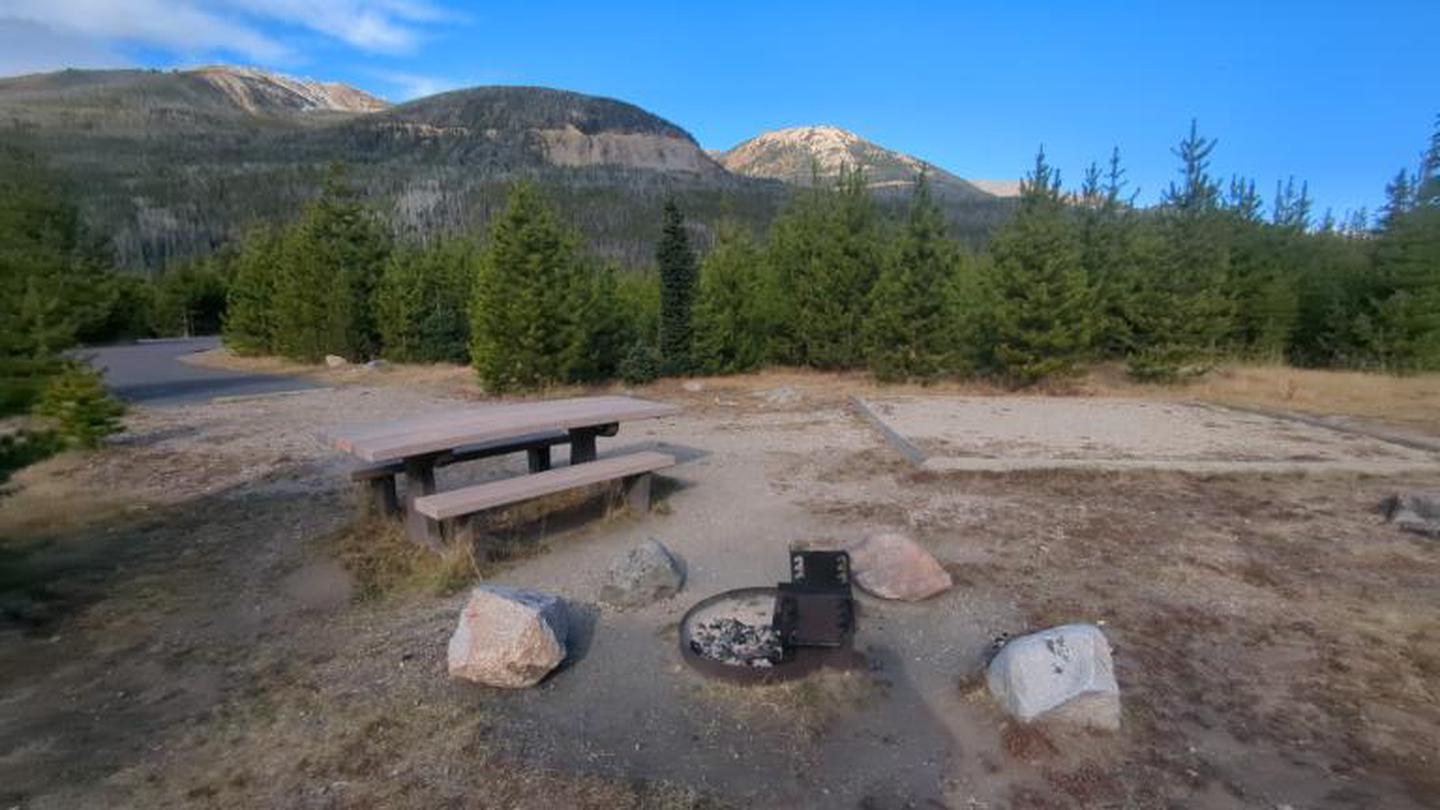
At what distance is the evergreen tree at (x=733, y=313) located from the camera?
1498cm

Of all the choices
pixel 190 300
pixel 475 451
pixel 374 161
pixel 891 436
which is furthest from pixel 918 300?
pixel 374 161

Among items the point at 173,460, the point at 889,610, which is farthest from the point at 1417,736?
the point at 173,460

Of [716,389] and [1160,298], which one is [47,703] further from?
[1160,298]

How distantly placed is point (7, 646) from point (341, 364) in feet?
54.9

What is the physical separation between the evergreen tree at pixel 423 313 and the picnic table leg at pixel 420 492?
14131 millimetres

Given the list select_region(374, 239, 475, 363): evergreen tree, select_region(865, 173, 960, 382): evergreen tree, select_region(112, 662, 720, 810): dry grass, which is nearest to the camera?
select_region(112, 662, 720, 810): dry grass

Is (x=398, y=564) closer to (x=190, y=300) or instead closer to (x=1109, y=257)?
(x=1109, y=257)

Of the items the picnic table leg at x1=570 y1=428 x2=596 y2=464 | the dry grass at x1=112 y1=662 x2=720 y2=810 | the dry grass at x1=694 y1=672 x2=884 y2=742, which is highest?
the picnic table leg at x1=570 y1=428 x2=596 y2=464

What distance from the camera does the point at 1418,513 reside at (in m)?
5.41

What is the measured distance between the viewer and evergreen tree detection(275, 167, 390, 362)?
19984 mm

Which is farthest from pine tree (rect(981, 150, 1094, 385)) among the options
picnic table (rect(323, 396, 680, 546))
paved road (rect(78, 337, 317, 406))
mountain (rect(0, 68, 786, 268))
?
mountain (rect(0, 68, 786, 268))

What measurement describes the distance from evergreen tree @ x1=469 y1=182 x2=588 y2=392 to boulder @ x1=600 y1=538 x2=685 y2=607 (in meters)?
9.16

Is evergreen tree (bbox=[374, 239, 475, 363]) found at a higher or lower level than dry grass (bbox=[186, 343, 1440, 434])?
higher

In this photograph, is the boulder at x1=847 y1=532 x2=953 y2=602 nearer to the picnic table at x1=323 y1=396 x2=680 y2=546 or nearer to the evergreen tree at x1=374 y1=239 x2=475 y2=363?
the picnic table at x1=323 y1=396 x2=680 y2=546
